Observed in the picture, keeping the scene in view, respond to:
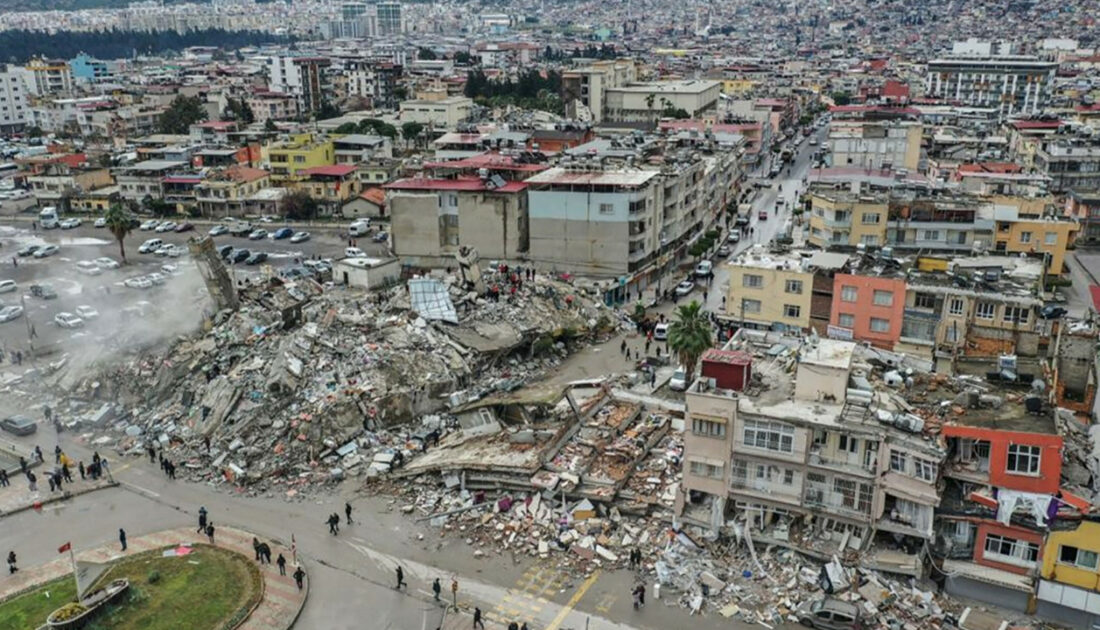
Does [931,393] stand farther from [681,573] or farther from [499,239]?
[499,239]

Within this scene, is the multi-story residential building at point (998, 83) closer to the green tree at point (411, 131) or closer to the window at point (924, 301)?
the green tree at point (411, 131)

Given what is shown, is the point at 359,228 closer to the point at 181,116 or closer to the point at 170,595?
the point at 170,595

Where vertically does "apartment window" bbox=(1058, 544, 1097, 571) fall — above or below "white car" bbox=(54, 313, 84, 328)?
above

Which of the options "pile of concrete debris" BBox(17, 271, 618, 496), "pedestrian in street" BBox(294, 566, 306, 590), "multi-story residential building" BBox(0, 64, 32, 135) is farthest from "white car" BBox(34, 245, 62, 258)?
A: "multi-story residential building" BBox(0, 64, 32, 135)

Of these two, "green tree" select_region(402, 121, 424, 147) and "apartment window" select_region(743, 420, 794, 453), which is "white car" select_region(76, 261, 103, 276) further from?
"apartment window" select_region(743, 420, 794, 453)

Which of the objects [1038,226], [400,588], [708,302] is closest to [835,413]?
[400,588]

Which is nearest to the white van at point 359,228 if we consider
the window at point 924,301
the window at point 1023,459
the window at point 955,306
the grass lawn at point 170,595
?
the grass lawn at point 170,595
